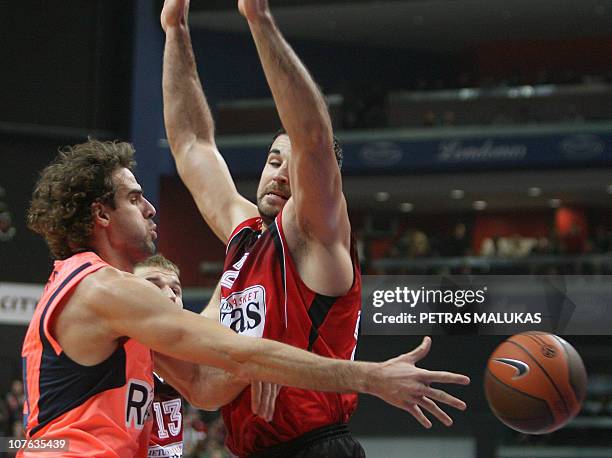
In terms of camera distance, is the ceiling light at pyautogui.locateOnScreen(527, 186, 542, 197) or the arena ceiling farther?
the arena ceiling

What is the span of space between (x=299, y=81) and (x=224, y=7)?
20.0 m

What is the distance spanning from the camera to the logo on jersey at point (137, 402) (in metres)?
4.27

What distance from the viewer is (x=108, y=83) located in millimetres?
22516

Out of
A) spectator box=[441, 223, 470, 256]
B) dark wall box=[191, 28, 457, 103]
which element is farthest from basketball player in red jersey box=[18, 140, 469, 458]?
dark wall box=[191, 28, 457, 103]

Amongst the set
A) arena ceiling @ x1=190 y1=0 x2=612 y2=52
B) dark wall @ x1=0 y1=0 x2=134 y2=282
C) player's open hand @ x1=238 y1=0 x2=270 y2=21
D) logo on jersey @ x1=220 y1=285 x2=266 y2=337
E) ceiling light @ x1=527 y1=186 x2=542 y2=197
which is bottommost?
logo on jersey @ x1=220 y1=285 x2=266 y2=337

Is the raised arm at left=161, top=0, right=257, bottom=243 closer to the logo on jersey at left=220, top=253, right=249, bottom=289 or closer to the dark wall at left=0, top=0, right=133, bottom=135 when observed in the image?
the logo on jersey at left=220, top=253, right=249, bottom=289

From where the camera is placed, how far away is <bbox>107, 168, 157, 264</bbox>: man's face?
14.9ft

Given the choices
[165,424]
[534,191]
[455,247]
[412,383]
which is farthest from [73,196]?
[534,191]

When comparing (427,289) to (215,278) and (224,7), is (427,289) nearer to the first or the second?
(215,278)

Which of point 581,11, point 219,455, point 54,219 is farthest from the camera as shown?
point 581,11

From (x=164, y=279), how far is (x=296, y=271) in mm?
1183

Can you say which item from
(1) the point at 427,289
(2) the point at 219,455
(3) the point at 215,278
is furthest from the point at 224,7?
(1) the point at 427,289

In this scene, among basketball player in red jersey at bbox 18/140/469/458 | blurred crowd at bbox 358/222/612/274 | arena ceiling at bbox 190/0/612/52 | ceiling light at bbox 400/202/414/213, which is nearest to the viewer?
basketball player in red jersey at bbox 18/140/469/458

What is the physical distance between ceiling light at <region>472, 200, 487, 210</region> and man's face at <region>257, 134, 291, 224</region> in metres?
20.7
